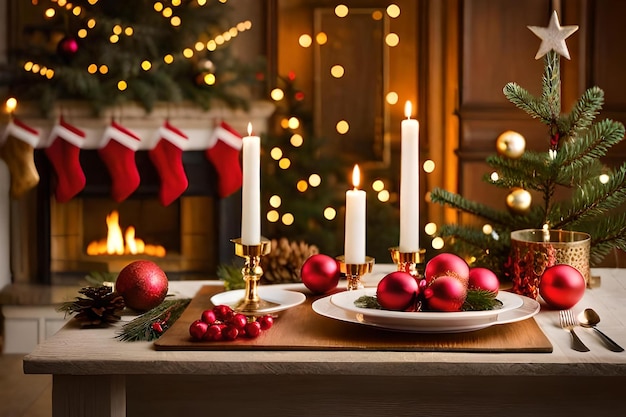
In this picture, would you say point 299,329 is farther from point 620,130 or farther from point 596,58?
point 596,58

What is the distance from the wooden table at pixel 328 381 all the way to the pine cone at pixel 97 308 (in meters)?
0.03

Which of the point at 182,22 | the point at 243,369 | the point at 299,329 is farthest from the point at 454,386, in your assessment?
the point at 182,22

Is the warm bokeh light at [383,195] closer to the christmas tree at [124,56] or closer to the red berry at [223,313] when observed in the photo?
the christmas tree at [124,56]

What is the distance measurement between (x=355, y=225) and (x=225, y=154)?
98.1 inches

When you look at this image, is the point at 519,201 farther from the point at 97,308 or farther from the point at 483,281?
the point at 97,308

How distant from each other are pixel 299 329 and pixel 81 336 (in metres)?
0.35

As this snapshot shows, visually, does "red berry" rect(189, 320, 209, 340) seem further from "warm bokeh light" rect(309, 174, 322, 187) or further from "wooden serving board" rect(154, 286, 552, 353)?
"warm bokeh light" rect(309, 174, 322, 187)

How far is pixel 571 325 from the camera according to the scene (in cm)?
162

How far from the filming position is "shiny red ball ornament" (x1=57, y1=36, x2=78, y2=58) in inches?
159

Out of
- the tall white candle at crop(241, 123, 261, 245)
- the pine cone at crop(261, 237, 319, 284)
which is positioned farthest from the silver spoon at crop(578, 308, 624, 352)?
the pine cone at crop(261, 237, 319, 284)

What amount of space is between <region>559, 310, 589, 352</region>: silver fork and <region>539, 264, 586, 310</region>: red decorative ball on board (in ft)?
0.07

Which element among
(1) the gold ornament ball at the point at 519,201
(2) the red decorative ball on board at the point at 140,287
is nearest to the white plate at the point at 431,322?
(2) the red decorative ball on board at the point at 140,287

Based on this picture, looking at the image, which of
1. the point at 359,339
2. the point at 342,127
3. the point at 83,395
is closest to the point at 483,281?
the point at 359,339

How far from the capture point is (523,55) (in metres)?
4.09
